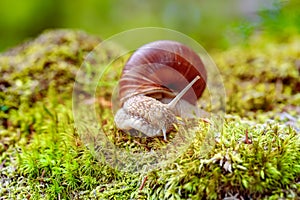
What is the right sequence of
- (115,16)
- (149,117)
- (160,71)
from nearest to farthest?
(149,117) < (160,71) < (115,16)

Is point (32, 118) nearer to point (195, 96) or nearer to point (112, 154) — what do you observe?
point (112, 154)

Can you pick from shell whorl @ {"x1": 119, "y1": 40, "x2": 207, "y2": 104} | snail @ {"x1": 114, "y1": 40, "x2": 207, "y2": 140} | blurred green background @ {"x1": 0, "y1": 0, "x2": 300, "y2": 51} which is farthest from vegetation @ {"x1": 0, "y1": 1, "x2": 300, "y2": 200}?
blurred green background @ {"x1": 0, "y1": 0, "x2": 300, "y2": 51}

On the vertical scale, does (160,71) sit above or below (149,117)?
above

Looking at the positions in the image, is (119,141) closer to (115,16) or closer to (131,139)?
(131,139)

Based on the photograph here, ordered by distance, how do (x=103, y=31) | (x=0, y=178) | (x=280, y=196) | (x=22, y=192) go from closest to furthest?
(x=280, y=196) → (x=22, y=192) → (x=0, y=178) → (x=103, y=31)

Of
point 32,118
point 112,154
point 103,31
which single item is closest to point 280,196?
point 112,154

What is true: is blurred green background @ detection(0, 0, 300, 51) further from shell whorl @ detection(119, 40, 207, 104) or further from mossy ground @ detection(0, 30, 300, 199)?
shell whorl @ detection(119, 40, 207, 104)

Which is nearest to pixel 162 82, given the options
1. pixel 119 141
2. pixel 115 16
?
pixel 119 141
